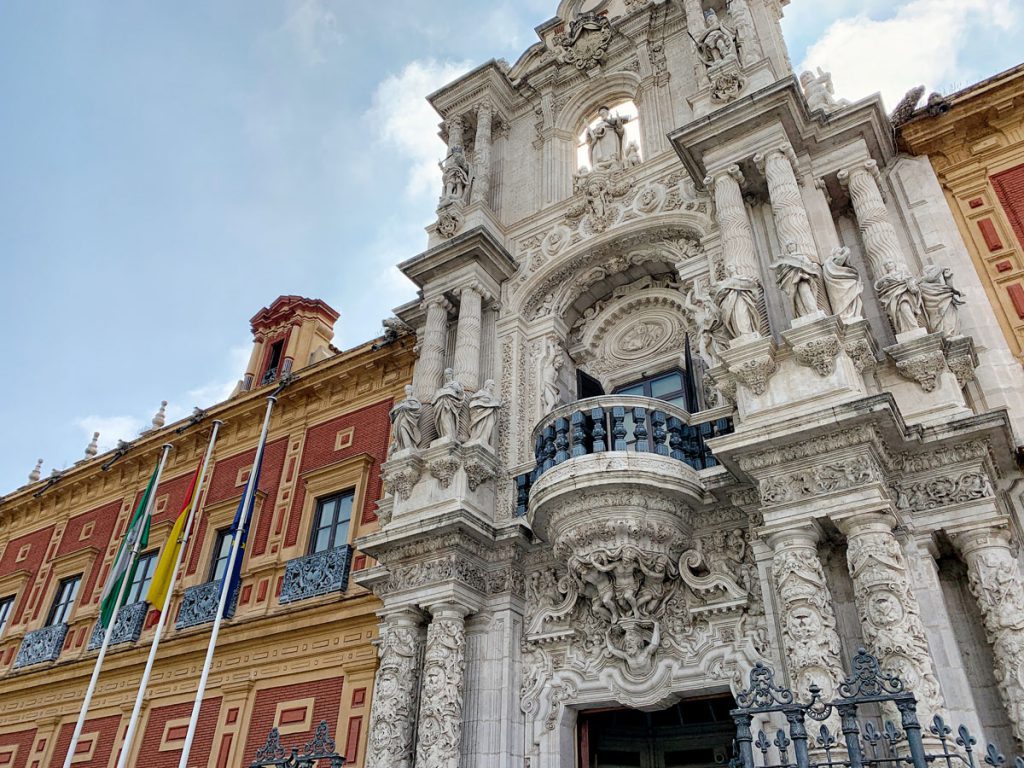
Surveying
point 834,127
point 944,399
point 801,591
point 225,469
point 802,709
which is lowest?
point 802,709

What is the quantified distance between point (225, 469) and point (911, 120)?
13202 millimetres

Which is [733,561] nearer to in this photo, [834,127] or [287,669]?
[834,127]

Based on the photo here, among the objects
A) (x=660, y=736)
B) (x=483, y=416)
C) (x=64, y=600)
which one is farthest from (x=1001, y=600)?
(x=64, y=600)

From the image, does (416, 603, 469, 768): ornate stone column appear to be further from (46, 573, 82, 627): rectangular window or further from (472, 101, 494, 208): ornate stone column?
(46, 573, 82, 627): rectangular window

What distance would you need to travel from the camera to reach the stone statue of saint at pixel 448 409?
10.4m

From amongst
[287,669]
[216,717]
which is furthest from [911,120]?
[216,717]

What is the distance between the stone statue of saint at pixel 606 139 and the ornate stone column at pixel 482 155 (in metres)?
1.86

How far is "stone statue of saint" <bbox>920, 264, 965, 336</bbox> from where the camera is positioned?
8172mm

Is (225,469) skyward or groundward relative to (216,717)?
skyward

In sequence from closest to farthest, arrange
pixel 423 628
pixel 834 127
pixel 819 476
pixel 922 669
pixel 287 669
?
1. pixel 922 669
2. pixel 819 476
3. pixel 423 628
4. pixel 834 127
5. pixel 287 669

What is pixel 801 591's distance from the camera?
22.7 feet

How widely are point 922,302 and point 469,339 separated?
6.00 meters

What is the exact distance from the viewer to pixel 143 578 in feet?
51.0

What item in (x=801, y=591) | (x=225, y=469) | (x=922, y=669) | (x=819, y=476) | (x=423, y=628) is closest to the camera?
(x=922, y=669)
